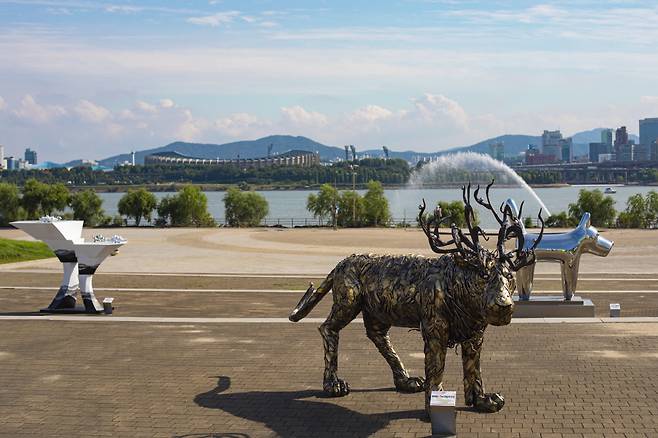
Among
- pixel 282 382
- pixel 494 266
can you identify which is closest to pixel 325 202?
pixel 282 382

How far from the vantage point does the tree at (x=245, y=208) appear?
206 ft

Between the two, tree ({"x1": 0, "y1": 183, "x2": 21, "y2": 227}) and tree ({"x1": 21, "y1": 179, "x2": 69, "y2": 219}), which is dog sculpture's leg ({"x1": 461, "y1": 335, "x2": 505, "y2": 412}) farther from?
tree ({"x1": 21, "y1": 179, "x2": 69, "y2": 219})

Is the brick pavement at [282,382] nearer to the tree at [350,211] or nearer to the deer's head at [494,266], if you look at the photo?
the deer's head at [494,266]

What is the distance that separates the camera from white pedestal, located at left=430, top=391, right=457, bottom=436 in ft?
32.9

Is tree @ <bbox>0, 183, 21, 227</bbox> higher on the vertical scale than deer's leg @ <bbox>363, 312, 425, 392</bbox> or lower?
higher

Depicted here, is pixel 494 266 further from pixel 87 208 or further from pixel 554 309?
pixel 87 208

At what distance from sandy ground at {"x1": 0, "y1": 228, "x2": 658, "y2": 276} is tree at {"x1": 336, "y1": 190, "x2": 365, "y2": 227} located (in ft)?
27.3

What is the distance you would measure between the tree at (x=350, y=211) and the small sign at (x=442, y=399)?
1921 inches

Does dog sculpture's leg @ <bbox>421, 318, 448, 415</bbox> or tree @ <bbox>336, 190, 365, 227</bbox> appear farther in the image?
tree @ <bbox>336, 190, 365, 227</bbox>

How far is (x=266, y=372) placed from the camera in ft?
44.5

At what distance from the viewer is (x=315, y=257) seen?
34344mm

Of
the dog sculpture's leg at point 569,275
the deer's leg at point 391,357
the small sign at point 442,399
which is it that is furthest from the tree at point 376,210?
the small sign at point 442,399

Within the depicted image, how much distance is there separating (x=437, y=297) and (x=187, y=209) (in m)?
50.1

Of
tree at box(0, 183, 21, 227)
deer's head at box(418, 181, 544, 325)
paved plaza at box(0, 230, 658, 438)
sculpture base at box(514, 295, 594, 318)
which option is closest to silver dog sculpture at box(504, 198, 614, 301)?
sculpture base at box(514, 295, 594, 318)
